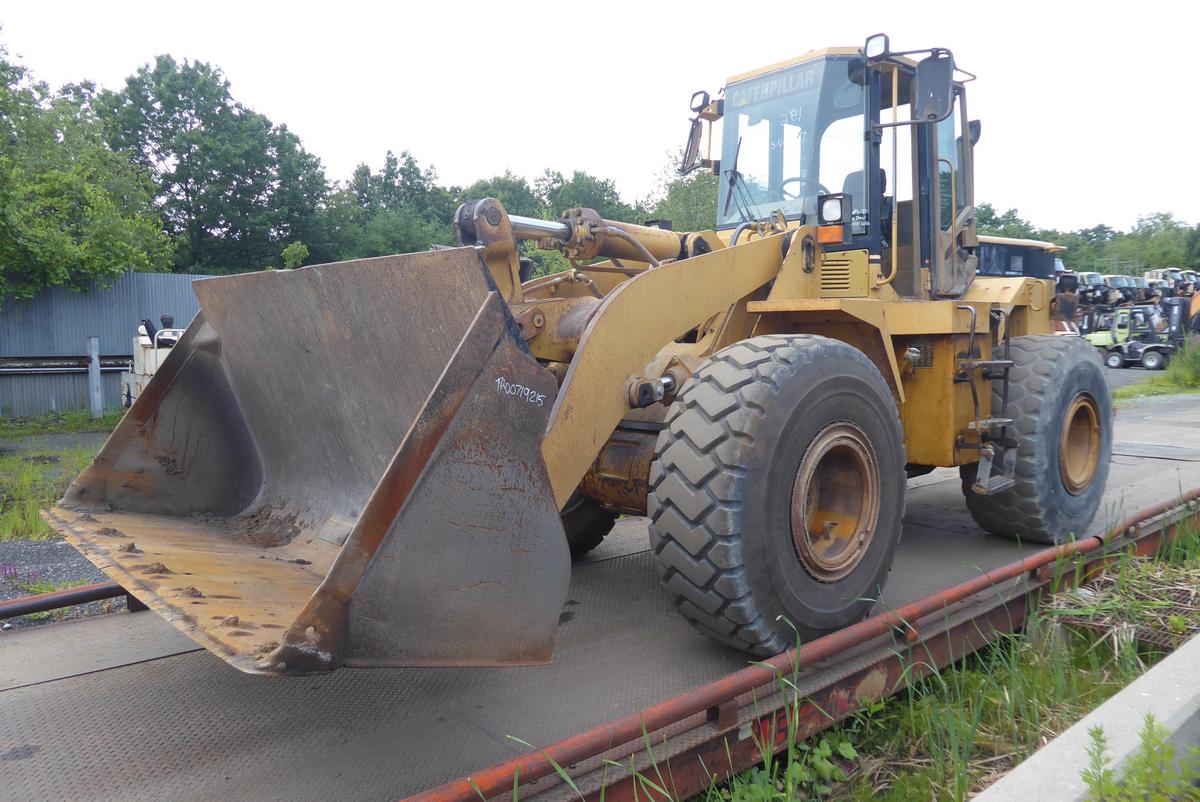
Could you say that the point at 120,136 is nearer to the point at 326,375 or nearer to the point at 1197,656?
the point at 326,375

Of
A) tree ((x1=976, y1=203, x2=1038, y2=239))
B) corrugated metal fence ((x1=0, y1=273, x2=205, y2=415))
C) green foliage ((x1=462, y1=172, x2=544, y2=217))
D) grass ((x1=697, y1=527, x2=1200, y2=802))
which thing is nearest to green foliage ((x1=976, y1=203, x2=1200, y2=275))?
tree ((x1=976, y1=203, x2=1038, y2=239))

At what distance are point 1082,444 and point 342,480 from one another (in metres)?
4.56

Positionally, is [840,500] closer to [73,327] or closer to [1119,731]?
[1119,731]

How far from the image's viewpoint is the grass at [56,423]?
532 inches

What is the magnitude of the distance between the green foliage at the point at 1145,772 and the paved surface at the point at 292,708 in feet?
4.44

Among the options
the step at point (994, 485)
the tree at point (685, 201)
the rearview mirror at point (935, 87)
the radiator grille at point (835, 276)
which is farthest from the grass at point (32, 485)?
the tree at point (685, 201)

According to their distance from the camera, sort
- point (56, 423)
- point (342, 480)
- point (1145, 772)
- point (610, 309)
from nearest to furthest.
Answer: point (1145, 772) → point (610, 309) → point (342, 480) → point (56, 423)

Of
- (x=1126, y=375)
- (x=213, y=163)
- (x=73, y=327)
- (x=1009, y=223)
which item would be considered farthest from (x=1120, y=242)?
(x=73, y=327)

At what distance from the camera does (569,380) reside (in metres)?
2.87

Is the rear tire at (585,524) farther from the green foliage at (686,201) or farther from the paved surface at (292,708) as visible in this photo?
the green foliage at (686,201)

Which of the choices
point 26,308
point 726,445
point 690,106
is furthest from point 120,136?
point 726,445

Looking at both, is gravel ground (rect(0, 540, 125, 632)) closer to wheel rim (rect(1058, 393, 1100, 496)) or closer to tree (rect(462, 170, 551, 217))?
wheel rim (rect(1058, 393, 1100, 496))

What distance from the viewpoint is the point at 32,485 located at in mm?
7910

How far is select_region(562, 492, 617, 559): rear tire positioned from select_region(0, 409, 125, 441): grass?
1141 cm
